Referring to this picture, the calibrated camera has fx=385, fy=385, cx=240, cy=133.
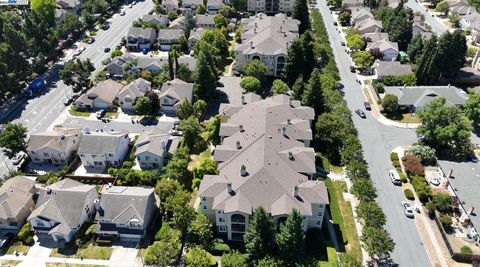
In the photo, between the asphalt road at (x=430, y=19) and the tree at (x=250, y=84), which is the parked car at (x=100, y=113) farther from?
the asphalt road at (x=430, y=19)

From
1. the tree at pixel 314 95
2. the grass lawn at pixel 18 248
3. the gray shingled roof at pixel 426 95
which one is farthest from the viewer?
the gray shingled roof at pixel 426 95

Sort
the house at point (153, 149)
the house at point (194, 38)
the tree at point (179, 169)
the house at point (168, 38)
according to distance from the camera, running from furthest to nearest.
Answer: the house at point (168, 38) < the house at point (194, 38) < the house at point (153, 149) < the tree at point (179, 169)

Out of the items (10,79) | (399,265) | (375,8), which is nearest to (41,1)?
(10,79)

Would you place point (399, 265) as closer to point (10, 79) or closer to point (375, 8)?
point (10, 79)

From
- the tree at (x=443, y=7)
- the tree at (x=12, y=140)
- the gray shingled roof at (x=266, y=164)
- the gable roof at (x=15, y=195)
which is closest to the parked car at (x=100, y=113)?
the tree at (x=12, y=140)

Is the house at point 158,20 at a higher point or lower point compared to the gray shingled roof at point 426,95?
higher

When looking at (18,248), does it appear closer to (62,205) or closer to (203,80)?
(62,205)
